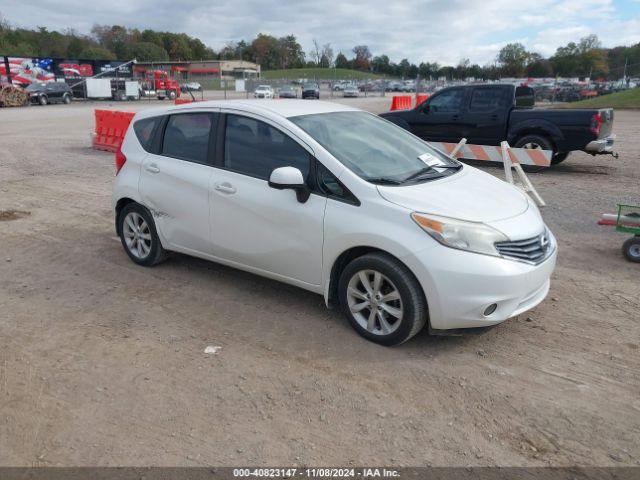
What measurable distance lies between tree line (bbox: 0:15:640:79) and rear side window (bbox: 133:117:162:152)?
6631 cm

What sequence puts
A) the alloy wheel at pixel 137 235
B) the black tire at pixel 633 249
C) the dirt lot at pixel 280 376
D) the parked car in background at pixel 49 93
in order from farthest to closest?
the parked car in background at pixel 49 93
the black tire at pixel 633 249
the alloy wheel at pixel 137 235
the dirt lot at pixel 280 376

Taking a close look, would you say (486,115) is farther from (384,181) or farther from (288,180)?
(288,180)

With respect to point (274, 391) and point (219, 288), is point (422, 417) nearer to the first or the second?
point (274, 391)

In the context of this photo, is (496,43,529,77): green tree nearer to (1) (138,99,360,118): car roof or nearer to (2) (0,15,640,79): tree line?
(2) (0,15,640,79): tree line

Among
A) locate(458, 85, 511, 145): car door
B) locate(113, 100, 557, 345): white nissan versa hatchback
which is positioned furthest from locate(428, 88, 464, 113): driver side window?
locate(113, 100, 557, 345): white nissan versa hatchback

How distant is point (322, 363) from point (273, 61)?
156989 millimetres

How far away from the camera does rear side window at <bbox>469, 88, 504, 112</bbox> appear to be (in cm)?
1216

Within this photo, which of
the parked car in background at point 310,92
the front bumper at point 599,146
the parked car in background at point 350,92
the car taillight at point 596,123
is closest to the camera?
the car taillight at point 596,123

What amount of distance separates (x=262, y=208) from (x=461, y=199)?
1616 mm

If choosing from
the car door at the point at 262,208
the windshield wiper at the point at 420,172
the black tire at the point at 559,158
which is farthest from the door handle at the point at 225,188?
the black tire at the point at 559,158

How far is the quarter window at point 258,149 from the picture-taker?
456cm

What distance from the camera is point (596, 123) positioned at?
10.9 metres

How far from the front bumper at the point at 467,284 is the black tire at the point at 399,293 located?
73 millimetres

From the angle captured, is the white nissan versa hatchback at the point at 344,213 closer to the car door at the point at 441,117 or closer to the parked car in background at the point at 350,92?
the car door at the point at 441,117
